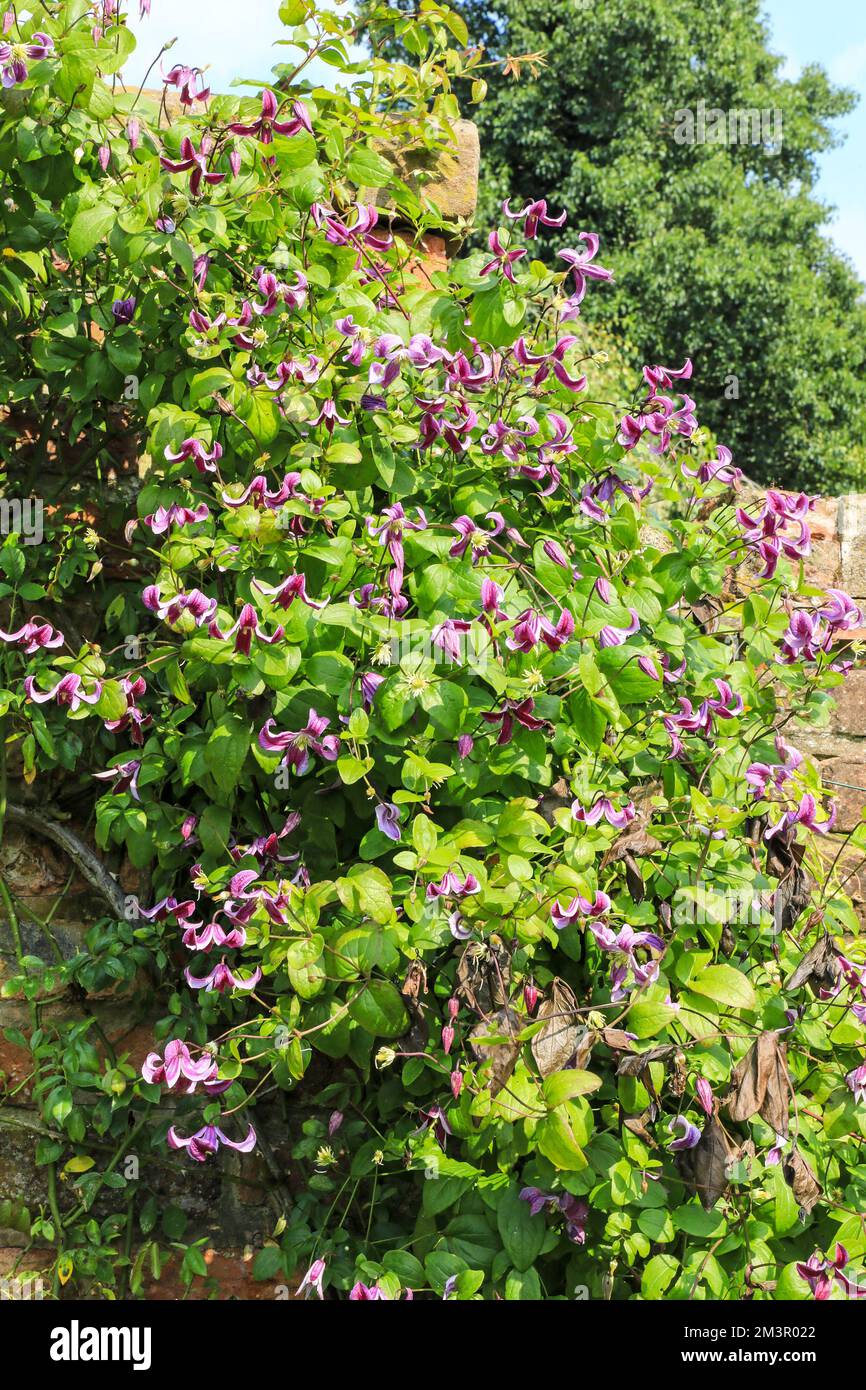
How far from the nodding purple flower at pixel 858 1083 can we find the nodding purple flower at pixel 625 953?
406mm

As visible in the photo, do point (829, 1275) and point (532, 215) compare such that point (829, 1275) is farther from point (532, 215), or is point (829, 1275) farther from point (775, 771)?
point (532, 215)

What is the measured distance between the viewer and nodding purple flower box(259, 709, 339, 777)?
170 centimetres

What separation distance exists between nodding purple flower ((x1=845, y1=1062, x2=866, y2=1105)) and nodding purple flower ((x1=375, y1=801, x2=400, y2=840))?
2.75 feet

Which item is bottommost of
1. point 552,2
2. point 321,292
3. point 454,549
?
point 454,549

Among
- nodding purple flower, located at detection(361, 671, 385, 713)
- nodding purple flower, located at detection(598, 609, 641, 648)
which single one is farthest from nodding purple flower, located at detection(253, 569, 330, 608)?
nodding purple flower, located at detection(598, 609, 641, 648)

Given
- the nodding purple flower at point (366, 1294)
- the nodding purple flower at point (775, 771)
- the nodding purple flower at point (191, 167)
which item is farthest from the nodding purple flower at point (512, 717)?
the nodding purple flower at point (191, 167)

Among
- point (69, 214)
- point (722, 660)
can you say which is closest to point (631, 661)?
point (722, 660)

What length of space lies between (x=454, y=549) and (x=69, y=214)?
847 mm

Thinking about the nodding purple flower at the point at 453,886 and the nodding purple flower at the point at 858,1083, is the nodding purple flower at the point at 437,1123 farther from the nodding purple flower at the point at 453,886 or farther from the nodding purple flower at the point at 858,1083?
the nodding purple flower at the point at 858,1083

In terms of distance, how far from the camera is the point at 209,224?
5.97ft

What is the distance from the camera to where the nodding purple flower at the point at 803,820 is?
1853 mm

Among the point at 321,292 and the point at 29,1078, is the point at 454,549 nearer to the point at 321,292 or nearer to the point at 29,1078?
the point at 321,292

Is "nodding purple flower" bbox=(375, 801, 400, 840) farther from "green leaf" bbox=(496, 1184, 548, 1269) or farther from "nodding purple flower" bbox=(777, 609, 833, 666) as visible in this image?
"nodding purple flower" bbox=(777, 609, 833, 666)
